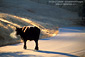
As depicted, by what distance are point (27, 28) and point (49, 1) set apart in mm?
62479

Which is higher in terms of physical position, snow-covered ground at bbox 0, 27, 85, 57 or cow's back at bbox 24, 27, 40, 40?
cow's back at bbox 24, 27, 40, 40

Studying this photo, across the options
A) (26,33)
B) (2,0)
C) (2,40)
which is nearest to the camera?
(26,33)

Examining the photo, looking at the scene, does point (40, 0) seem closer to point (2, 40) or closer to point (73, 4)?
point (73, 4)

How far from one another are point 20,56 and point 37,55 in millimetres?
1003

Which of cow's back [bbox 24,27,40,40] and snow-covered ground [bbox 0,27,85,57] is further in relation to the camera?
cow's back [bbox 24,27,40,40]

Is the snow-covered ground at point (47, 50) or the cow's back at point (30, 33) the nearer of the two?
the snow-covered ground at point (47, 50)

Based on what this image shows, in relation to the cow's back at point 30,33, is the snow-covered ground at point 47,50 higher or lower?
lower

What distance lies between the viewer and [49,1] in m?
71.7

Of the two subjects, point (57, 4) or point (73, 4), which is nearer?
point (73, 4)

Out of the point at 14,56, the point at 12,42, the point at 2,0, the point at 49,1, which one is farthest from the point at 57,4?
the point at 14,56

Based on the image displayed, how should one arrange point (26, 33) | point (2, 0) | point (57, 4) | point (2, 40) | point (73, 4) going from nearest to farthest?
point (26, 33) → point (2, 40) → point (2, 0) → point (73, 4) → point (57, 4)

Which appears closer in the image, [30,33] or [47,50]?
[30,33]

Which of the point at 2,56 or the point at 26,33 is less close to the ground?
the point at 26,33

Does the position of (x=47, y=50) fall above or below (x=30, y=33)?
below
